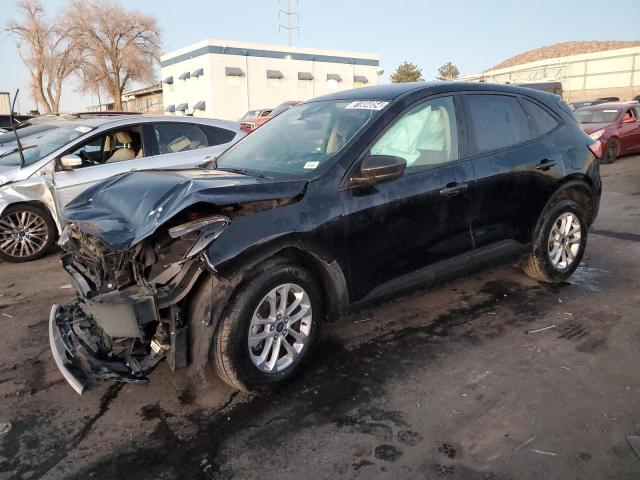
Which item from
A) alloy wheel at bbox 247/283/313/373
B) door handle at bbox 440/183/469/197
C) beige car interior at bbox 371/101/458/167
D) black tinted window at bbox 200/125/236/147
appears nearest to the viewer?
alloy wheel at bbox 247/283/313/373

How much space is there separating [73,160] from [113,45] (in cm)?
4435

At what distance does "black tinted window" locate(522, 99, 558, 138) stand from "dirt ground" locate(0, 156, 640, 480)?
157cm

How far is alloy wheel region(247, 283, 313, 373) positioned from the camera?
306 centimetres

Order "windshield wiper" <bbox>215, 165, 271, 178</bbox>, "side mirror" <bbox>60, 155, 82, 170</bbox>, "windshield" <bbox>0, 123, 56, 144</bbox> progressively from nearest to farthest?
"windshield wiper" <bbox>215, 165, 271, 178</bbox>, "side mirror" <bbox>60, 155, 82, 170</bbox>, "windshield" <bbox>0, 123, 56, 144</bbox>

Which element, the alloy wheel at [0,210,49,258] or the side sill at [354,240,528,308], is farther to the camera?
the alloy wheel at [0,210,49,258]

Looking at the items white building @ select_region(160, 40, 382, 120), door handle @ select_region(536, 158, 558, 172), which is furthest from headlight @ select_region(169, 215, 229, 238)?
white building @ select_region(160, 40, 382, 120)

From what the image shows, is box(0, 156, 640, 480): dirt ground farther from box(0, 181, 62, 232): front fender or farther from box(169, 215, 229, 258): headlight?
box(0, 181, 62, 232): front fender

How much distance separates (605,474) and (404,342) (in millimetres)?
1610

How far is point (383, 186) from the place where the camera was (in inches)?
137

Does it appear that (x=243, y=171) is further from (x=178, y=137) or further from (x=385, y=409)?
(x=178, y=137)

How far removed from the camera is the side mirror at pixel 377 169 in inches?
130

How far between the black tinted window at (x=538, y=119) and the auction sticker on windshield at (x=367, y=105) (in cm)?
165

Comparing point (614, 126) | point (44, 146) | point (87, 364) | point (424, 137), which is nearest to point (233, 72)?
point (614, 126)

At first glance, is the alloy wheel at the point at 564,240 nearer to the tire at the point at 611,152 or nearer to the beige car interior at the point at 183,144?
the beige car interior at the point at 183,144
